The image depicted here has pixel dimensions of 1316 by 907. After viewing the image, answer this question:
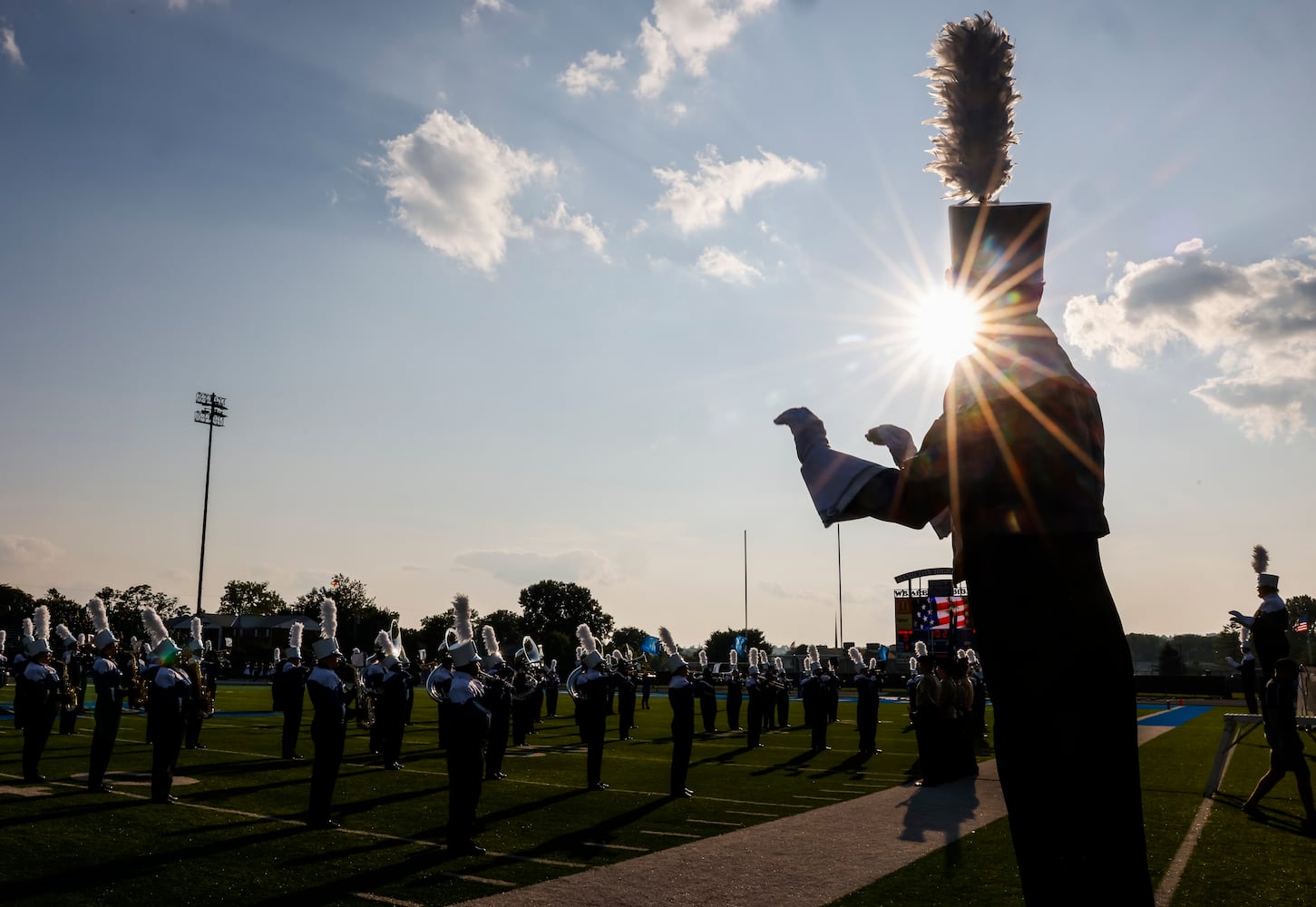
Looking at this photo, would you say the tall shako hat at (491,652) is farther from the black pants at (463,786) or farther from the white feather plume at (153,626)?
the black pants at (463,786)

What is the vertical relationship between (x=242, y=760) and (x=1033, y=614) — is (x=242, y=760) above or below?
below

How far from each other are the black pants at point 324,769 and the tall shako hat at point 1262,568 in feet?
34.4

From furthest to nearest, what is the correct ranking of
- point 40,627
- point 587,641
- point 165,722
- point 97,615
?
point 40,627, point 587,641, point 97,615, point 165,722

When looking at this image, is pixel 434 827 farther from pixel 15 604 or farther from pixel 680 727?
pixel 15 604

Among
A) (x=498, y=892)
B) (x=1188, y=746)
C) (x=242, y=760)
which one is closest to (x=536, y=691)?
(x=242, y=760)

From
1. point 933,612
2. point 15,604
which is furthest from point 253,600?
point 933,612

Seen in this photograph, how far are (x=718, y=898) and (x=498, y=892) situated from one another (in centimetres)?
170

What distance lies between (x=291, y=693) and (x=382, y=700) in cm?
219

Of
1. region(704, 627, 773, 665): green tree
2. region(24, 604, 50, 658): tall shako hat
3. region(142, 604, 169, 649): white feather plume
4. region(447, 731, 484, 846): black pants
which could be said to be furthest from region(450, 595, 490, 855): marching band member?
region(704, 627, 773, 665): green tree

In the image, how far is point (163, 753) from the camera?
11492 mm

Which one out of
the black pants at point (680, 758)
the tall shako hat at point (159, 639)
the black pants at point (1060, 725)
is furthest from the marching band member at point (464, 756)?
the black pants at point (1060, 725)

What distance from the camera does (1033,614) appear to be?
157 cm

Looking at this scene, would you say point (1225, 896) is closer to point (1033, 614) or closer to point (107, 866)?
point (1033, 614)

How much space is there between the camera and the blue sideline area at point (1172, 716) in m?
29.2
